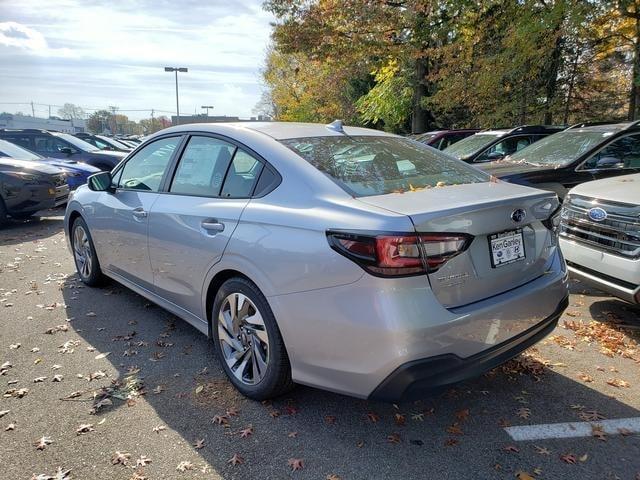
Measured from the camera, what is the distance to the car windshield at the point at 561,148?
636 cm

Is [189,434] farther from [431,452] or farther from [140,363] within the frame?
[431,452]

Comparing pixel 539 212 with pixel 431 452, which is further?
pixel 539 212

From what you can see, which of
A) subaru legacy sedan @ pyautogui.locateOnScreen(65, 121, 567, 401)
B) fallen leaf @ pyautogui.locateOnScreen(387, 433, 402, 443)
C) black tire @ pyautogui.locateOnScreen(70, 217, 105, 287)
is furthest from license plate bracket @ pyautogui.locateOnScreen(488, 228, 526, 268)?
black tire @ pyautogui.locateOnScreen(70, 217, 105, 287)

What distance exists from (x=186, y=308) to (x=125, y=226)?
1.05 metres

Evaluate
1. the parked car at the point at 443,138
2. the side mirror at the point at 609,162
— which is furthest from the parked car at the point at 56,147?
the side mirror at the point at 609,162

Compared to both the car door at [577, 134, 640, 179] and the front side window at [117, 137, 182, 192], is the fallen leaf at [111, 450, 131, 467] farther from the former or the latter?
the car door at [577, 134, 640, 179]

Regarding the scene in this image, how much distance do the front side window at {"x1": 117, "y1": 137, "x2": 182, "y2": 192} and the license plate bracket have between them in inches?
98.0

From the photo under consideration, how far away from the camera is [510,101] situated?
51.1 feet

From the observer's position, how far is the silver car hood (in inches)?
147

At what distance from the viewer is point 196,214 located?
315cm

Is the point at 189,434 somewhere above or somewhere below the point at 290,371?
below

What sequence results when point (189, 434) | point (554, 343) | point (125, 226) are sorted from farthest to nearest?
point (125, 226), point (554, 343), point (189, 434)

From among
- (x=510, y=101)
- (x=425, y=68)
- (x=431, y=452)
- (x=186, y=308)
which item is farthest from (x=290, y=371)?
(x=425, y=68)

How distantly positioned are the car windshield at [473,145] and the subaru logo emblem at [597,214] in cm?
536
